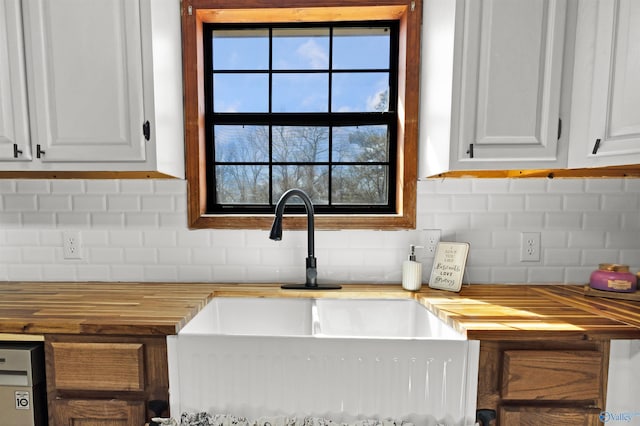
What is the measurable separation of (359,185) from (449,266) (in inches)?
23.7

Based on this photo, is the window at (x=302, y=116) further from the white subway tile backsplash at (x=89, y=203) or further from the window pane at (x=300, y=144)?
the white subway tile backsplash at (x=89, y=203)

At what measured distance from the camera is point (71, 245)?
165 centimetres

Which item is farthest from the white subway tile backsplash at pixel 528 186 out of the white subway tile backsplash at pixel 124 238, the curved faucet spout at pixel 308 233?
the white subway tile backsplash at pixel 124 238

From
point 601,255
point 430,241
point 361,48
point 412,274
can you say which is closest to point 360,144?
point 361,48

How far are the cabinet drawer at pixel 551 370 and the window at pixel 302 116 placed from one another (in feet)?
2.69

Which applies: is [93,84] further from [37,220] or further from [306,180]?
[306,180]

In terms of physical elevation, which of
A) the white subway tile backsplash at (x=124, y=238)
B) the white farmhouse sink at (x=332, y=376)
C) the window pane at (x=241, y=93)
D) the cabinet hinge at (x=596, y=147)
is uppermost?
the window pane at (x=241, y=93)

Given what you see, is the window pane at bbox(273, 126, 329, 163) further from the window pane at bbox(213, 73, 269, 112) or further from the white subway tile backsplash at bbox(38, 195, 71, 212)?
the white subway tile backsplash at bbox(38, 195, 71, 212)

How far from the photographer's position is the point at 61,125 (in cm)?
128

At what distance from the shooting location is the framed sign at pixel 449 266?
1.46m

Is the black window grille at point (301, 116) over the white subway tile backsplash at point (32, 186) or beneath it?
over

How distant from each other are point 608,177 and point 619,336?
2.77ft

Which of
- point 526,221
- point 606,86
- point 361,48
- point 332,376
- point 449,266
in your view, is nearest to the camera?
point 332,376

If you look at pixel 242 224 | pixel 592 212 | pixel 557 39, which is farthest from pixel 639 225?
pixel 242 224
